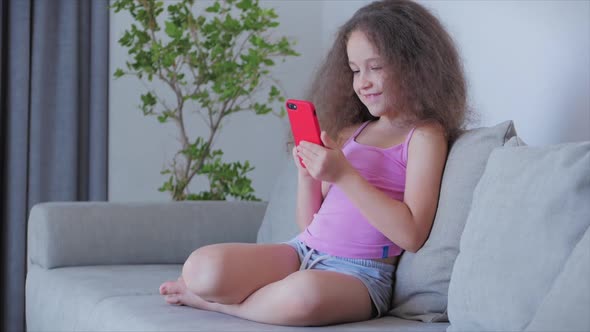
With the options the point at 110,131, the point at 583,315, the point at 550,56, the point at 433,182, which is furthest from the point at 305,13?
the point at 583,315

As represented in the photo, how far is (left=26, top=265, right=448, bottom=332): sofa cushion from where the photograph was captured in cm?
153

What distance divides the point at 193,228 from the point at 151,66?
0.71m

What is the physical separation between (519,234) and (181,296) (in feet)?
2.58

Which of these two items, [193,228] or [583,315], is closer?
[583,315]

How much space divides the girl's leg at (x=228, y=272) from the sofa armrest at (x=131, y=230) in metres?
0.75

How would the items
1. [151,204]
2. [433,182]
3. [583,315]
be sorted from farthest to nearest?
[151,204] < [433,182] < [583,315]

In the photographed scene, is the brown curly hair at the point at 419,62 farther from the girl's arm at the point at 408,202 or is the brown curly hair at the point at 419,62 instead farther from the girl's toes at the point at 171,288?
the girl's toes at the point at 171,288

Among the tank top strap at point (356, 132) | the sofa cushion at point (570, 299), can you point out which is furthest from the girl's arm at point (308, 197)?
the sofa cushion at point (570, 299)

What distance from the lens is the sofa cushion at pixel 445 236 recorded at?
1619 millimetres

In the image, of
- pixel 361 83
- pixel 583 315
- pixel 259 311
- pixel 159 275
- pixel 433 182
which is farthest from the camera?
pixel 159 275

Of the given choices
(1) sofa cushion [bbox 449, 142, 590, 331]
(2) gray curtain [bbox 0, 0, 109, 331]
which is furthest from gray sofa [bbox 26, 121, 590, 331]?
(2) gray curtain [bbox 0, 0, 109, 331]

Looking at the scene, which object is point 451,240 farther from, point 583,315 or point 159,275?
point 159,275

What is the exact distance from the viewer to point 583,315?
1.08 m

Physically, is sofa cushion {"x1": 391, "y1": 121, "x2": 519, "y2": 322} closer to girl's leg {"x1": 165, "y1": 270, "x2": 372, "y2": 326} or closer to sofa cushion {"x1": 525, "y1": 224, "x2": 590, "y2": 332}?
girl's leg {"x1": 165, "y1": 270, "x2": 372, "y2": 326}
